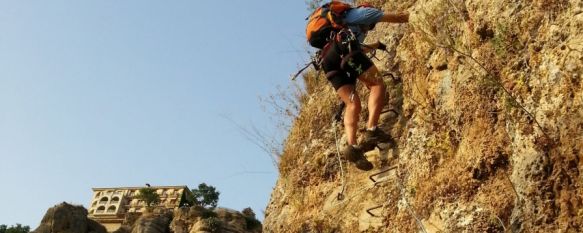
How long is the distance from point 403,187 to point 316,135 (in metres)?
1.84

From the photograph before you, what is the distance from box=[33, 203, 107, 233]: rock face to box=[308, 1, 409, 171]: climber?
3624cm

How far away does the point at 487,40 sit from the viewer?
12.8 ft

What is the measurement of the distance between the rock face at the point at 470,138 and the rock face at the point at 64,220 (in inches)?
1410

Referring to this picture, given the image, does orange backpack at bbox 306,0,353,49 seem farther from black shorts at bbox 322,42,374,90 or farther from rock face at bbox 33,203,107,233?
rock face at bbox 33,203,107,233

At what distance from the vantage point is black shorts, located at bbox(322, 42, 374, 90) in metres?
5.13

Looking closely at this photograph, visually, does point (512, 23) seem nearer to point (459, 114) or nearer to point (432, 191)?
point (459, 114)

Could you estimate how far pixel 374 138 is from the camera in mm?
4816

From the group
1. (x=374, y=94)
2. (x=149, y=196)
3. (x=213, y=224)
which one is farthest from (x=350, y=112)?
(x=149, y=196)

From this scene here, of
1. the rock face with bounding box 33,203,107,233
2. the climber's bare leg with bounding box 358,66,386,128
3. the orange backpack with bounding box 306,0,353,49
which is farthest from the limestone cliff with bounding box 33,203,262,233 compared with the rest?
the climber's bare leg with bounding box 358,66,386,128

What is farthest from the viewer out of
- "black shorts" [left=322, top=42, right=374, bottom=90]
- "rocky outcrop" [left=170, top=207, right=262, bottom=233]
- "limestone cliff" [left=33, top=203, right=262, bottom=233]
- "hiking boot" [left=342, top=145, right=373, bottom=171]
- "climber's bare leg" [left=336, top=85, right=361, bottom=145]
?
"limestone cliff" [left=33, top=203, right=262, bottom=233]

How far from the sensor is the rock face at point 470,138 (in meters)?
2.88

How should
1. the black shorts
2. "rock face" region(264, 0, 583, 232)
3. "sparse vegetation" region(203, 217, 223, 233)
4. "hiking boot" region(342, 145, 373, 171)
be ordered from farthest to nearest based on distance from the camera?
"sparse vegetation" region(203, 217, 223, 233) → the black shorts → "hiking boot" region(342, 145, 373, 171) → "rock face" region(264, 0, 583, 232)

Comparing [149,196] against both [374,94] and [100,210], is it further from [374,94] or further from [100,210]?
[374,94]

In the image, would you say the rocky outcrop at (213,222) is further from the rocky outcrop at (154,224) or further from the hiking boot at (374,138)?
the hiking boot at (374,138)
